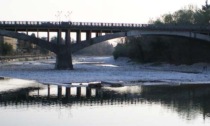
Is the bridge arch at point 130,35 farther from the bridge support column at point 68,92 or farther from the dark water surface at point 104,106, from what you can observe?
the bridge support column at point 68,92

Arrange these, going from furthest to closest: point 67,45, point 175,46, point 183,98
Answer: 1. point 175,46
2. point 67,45
3. point 183,98

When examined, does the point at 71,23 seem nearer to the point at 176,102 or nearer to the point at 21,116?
the point at 176,102

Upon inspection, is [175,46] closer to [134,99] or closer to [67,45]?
[67,45]

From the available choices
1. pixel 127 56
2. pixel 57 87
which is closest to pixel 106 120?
pixel 57 87

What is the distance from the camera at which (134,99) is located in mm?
41656

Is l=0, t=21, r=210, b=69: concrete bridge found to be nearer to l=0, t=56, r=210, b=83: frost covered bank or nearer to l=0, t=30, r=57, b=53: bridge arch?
l=0, t=30, r=57, b=53: bridge arch

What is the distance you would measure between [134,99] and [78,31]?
5723 cm

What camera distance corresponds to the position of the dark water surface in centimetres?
3031

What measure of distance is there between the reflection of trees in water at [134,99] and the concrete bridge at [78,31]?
148 feet

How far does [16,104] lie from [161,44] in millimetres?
82144

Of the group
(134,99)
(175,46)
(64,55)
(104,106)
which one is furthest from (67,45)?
(104,106)

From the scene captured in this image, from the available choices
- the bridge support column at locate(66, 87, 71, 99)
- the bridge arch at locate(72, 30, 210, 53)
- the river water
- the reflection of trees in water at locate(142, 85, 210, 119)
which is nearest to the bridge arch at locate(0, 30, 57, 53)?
the bridge arch at locate(72, 30, 210, 53)

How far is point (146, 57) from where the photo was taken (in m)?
122

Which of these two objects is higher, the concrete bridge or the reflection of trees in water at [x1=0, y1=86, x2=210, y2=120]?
the concrete bridge
